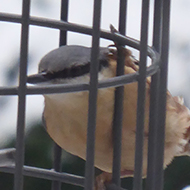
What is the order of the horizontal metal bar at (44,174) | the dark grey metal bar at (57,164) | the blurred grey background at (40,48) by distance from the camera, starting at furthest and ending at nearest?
the blurred grey background at (40,48) < the dark grey metal bar at (57,164) < the horizontal metal bar at (44,174)

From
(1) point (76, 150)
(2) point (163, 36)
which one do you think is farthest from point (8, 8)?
(2) point (163, 36)

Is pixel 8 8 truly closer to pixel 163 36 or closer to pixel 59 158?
pixel 59 158

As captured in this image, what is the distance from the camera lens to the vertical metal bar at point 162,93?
1016 mm

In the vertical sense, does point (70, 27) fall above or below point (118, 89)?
above

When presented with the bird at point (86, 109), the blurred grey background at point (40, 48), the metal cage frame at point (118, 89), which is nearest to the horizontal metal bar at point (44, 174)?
the metal cage frame at point (118, 89)

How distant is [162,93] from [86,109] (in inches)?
8.8

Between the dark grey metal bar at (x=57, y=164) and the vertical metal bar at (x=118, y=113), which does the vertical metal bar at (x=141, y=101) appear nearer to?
the vertical metal bar at (x=118, y=113)

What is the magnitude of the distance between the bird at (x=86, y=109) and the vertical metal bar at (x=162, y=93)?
0.42 feet

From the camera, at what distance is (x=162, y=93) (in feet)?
3.34

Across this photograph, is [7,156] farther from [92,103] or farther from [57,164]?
[57,164]

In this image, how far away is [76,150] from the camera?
1.27 m

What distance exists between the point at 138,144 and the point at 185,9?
191 cm

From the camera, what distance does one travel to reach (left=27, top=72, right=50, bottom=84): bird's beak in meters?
1.01

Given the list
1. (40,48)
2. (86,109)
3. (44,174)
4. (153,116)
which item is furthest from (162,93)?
(40,48)
